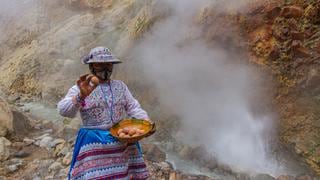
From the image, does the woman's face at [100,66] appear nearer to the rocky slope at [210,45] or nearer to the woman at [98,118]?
the woman at [98,118]

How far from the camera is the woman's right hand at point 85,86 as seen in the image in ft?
8.49

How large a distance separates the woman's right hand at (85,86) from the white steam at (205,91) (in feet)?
7.95

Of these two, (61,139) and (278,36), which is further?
(61,139)

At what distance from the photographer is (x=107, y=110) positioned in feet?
8.86

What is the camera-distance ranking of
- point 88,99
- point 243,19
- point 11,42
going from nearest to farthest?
point 88,99 → point 243,19 → point 11,42

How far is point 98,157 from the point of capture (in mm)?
2646

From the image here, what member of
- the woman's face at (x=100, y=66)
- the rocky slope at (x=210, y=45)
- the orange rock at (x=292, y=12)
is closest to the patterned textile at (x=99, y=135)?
the woman's face at (x=100, y=66)

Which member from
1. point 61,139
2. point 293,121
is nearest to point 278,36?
point 293,121

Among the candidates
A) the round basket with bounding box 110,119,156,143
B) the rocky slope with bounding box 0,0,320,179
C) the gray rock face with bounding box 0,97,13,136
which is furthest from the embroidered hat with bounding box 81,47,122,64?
the gray rock face with bounding box 0,97,13,136

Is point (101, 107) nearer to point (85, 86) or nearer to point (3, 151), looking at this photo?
point (85, 86)

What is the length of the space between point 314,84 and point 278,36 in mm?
743

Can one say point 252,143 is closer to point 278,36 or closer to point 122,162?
point 278,36

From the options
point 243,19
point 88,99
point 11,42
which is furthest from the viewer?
point 11,42

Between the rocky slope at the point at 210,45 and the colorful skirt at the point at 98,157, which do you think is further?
the rocky slope at the point at 210,45
